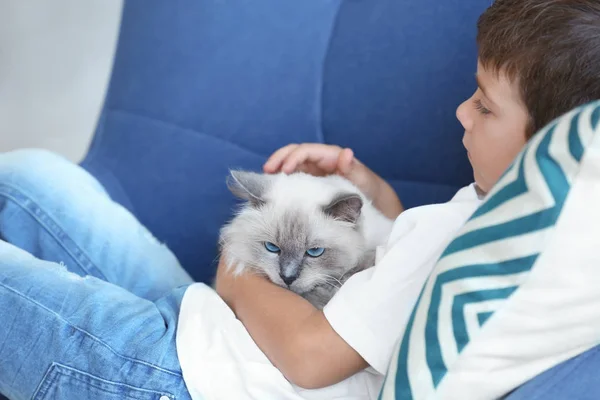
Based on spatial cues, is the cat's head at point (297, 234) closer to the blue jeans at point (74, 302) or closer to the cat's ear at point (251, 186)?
the cat's ear at point (251, 186)

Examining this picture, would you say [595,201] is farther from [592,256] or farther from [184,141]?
[184,141]

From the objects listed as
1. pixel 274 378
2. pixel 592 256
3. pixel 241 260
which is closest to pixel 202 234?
pixel 241 260

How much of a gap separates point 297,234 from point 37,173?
64 centimetres

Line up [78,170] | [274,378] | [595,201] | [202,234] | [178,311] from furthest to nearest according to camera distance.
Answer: [202,234]
[78,170]
[178,311]
[274,378]
[595,201]

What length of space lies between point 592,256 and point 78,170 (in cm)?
124

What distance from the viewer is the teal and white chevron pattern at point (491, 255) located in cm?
76

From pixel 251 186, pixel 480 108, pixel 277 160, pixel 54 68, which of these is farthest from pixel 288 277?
pixel 54 68

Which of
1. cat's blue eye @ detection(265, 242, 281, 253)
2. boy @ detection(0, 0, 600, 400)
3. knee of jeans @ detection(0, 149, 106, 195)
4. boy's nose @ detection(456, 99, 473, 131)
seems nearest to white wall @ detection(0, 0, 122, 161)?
knee of jeans @ detection(0, 149, 106, 195)

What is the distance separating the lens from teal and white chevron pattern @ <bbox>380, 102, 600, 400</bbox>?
0.76 metres

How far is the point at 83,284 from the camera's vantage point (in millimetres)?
1236

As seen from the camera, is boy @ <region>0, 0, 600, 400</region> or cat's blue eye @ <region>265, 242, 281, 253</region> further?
cat's blue eye @ <region>265, 242, 281, 253</region>

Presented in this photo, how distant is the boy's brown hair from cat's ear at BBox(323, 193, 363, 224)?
1.13 ft

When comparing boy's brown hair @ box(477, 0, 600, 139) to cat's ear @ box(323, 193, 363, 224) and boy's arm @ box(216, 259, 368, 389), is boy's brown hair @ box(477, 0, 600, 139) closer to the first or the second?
cat's ear @ box(323, 193, 363, 224)

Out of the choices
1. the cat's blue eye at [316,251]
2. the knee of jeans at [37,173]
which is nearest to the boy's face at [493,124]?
the cat's blue eye at [316,251]
